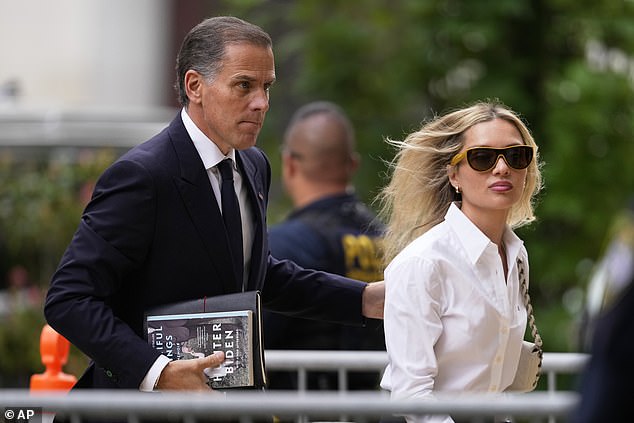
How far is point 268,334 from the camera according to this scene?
5.60 meters

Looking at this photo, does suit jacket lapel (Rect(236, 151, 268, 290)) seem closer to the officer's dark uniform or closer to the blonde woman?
the blonde woman

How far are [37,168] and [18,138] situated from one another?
378mm

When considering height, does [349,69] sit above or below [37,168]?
above

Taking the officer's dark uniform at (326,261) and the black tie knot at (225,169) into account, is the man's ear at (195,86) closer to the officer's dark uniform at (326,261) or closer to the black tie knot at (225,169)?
the black tie knot at (225,169)

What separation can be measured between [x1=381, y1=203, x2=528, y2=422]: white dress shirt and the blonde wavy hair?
0.30m

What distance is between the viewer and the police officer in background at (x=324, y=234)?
18.7ft

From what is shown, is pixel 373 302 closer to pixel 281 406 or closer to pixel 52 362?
pixel 52 362

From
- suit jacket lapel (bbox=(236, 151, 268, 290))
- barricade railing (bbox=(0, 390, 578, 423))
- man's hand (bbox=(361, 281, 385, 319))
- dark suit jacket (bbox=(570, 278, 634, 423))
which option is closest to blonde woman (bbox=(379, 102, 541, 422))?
man's hand (bbox=(361, 281, 385, 319))

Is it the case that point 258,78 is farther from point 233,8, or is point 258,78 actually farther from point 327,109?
point 233,8

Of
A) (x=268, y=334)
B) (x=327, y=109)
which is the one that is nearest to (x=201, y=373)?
(x=268, y=334)

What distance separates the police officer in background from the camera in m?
5.70

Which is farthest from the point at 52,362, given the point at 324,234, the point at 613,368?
the point at 613,368

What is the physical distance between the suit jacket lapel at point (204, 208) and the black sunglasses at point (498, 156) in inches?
30.6

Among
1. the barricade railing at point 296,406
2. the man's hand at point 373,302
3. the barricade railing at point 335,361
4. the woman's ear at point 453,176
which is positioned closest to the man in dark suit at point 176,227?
the man's hand at point 373,302
